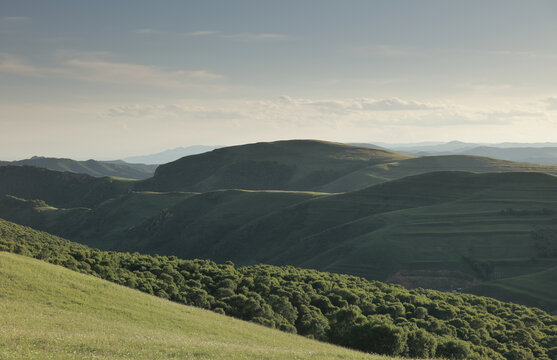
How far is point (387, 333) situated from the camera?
49438 millimetres

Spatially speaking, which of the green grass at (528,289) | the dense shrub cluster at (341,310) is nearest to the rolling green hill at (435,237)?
the green grass at (528,289)

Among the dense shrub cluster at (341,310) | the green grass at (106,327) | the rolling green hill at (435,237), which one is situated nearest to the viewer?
the green grass at (106,327)

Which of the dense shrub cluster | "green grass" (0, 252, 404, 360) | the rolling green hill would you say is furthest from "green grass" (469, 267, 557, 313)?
"green grass" (0, 252, 404, 360)

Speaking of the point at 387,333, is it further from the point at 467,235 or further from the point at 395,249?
the point at 467,235

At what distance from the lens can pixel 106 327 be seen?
34375 millimetres

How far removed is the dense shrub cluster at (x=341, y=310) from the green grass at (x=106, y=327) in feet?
41.0

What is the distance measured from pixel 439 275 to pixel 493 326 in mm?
57554

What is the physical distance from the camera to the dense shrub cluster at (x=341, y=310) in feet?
172

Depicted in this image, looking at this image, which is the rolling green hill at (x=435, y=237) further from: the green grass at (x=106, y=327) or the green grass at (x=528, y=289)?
the green grass at (x=106, y=327)

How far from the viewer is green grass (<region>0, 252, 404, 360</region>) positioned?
2452cm

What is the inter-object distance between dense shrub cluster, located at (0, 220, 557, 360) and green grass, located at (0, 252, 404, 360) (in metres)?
12.5

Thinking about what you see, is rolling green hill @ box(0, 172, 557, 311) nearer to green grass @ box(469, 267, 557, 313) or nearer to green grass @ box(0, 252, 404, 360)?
green grass @ box(469, 267, 557, 313)

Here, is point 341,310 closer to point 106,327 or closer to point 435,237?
point 106,327

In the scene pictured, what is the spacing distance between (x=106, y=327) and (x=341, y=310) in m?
35.8
